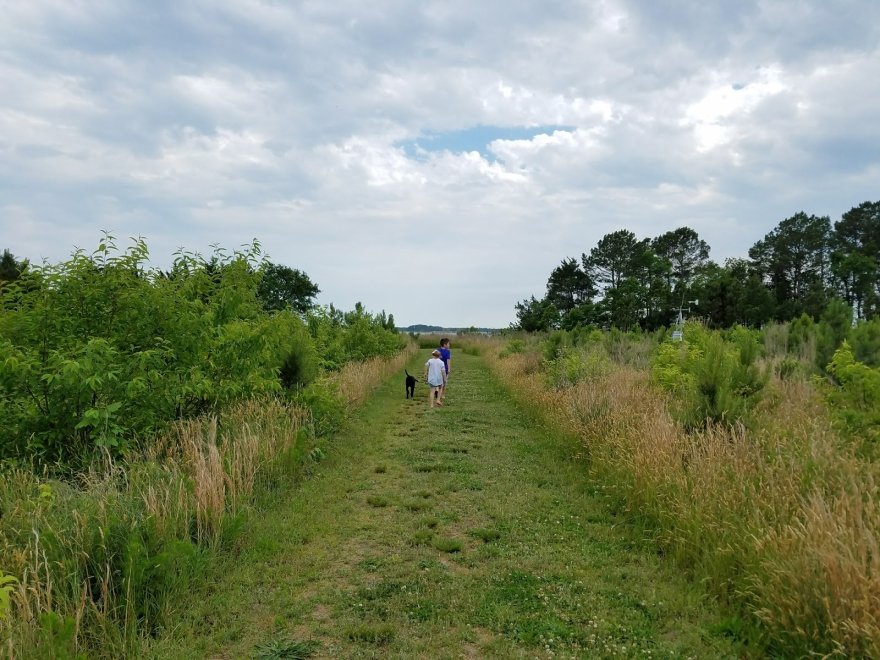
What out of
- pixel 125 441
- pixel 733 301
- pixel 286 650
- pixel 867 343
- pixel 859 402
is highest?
pixel 733 301

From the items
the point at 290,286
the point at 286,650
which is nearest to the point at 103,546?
the point at 286,650

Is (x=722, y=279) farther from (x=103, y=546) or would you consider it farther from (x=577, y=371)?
(x=103, y=546)

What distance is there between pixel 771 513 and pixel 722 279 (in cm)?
4893

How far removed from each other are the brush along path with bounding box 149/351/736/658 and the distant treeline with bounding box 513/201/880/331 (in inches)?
1276

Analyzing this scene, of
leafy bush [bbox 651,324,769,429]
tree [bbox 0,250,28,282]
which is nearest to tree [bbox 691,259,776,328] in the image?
leafy bush [bbox 651,324,769,429]

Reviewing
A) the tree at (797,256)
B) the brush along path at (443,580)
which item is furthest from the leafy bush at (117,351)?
the tree at (797,256)

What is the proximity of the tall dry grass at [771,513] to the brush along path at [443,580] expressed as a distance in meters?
0.31

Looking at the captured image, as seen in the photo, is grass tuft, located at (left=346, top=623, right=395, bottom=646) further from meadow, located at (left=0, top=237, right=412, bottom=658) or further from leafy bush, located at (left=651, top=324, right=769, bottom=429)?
leafy bush, located at (left=651, top=324, right=769, bottom=429)

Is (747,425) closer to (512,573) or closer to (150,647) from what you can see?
(512,573)

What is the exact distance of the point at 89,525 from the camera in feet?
12.0

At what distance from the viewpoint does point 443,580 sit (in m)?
4.23

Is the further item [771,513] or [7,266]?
[7,266]

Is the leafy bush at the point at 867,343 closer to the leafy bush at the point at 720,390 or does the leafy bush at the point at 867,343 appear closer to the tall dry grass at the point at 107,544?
the leafy bush at the point at 720,390

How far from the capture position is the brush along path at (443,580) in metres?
3.38
